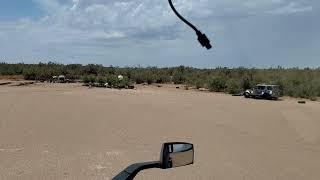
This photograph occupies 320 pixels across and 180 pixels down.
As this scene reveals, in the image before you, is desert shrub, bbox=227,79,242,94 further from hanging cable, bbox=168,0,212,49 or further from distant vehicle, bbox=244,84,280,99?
→ hanging cable, bbox=168,0,212,49

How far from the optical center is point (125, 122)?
1703 centimetres

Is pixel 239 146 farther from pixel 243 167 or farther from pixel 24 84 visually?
pixel 24 84

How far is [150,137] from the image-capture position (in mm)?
14391

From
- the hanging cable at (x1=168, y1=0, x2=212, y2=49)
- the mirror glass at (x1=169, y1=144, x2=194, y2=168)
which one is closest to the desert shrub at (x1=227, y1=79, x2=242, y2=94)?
the mirror glass at (x1=169, y1=144, x2=194, y2=168)

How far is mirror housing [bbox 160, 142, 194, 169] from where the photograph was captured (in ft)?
9.13

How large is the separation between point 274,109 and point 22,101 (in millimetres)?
8960

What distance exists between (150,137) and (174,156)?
11.6 metres

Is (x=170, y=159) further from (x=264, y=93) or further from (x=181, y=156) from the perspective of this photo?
(x=264, y=93)

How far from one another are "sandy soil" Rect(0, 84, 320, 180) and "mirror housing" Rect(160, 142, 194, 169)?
6831 millimetres

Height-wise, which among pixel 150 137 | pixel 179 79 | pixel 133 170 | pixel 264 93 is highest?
pixel 133 170

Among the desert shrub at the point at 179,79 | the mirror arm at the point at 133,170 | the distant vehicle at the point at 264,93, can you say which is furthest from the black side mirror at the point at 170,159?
the desert shrub at the point at 179,79

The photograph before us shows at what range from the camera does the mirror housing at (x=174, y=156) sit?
278 centimetres

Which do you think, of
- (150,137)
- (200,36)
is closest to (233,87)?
(150,137)

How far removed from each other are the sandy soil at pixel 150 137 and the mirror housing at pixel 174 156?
22.4 feet
